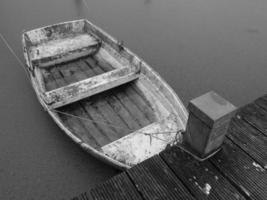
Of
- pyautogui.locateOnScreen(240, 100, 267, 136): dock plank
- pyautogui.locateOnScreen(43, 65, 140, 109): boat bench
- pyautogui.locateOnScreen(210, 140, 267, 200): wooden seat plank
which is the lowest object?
pyautogui.locateOnScreen(43, 65, 140, 109): boat bench

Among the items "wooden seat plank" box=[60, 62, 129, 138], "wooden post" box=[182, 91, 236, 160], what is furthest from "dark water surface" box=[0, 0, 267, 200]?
"wooden post" box=[182, 91, 236, 160]

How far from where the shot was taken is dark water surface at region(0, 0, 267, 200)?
15.9 feet

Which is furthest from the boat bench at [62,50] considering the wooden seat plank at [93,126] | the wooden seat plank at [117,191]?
the wooden seat plank at [117,191]

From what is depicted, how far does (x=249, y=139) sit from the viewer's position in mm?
3229

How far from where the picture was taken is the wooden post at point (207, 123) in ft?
8.18

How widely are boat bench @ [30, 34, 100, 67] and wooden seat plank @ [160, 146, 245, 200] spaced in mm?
4968

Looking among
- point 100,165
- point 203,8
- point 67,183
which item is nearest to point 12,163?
point 67,183

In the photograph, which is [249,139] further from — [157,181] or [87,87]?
[87,87]

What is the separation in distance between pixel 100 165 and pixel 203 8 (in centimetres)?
921

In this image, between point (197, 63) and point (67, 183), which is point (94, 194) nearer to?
point (67, 183)

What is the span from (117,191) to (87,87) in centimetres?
324

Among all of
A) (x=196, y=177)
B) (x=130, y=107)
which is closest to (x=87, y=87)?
(x=130, y=107)

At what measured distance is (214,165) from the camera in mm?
2842

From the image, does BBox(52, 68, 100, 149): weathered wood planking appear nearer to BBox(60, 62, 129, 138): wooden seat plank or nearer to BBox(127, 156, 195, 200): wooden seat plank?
BBox(60, 62, 129, 138): wooden seat plank
